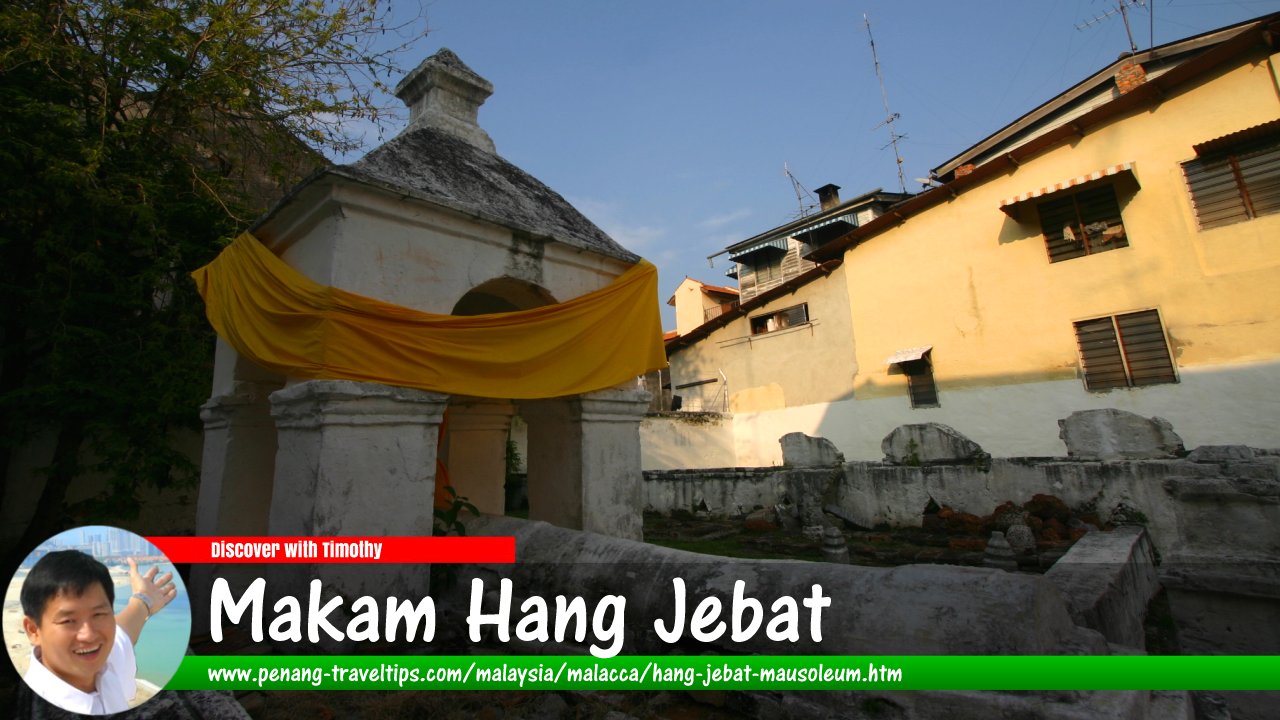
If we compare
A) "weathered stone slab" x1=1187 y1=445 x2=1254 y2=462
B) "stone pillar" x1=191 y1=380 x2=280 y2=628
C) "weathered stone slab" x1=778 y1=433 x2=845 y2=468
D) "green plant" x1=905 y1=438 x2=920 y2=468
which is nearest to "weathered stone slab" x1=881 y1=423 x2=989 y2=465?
"green plant" x1=905 y1=438 x2=920 y2=468

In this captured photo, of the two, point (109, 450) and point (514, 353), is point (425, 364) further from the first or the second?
point (109, 450)

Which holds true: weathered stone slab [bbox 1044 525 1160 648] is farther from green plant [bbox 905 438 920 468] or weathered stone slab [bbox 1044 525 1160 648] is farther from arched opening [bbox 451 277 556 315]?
arched opening [bbox 451 277 556 315]

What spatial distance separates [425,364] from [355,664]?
190cm

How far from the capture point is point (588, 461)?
4785mm

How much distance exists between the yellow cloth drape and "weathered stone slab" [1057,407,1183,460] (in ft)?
17.8

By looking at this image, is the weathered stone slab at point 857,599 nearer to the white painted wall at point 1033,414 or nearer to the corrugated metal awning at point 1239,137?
the white painted wall at point 1033,414

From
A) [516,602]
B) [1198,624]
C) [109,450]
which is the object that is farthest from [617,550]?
[109,450]

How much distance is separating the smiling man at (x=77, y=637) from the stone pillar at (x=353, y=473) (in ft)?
4.53

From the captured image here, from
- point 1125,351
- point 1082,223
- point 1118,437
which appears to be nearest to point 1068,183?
point 1082,223

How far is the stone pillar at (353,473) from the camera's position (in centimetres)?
336

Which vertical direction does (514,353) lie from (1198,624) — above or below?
above

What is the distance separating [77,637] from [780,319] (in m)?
18.2

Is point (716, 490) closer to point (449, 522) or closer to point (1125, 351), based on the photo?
point (449, 522)

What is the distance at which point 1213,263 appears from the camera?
11.0 meters
